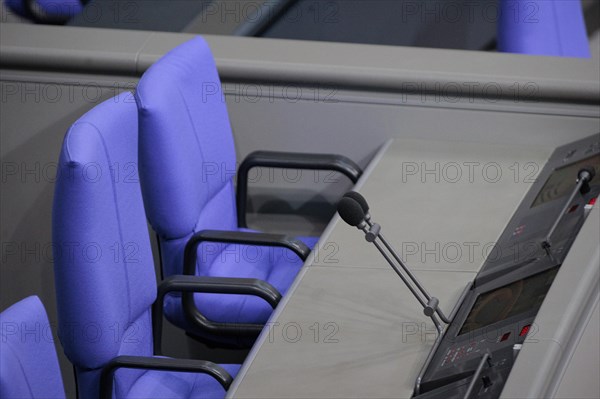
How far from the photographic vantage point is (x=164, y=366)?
1.72 meters

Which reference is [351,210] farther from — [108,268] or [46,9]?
[46,9]

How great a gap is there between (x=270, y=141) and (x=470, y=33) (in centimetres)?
130

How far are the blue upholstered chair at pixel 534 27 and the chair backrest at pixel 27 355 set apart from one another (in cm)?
202

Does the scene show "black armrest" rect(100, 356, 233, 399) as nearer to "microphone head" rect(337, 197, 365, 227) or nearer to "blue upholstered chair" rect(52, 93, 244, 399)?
"blue upholstered chair" rect(52, 93, 244, 399)

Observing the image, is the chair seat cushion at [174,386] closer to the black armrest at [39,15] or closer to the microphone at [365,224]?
the microphone at [365,224]

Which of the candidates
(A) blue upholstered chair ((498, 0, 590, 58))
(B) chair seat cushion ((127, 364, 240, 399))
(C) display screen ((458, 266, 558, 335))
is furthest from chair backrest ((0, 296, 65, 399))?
(A) blue upholstered chair ((498, 0, 590, 58))

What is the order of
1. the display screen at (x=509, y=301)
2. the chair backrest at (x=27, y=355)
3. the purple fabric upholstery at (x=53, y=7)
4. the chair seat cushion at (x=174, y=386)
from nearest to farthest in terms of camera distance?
the chair backrest at (x=27, y=355) < the display screen at (x=509, y=301) < the chair seat cushion at (x=174, y=386) < the purple fabric upholstery at (x=53, y=7)

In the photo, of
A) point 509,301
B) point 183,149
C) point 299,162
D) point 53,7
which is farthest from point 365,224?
point 53,7

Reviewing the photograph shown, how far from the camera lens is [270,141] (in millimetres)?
2621

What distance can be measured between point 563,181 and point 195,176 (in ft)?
2.71

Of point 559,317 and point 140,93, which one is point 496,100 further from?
point 559,317

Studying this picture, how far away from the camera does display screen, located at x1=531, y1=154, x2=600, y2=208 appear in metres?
2.06

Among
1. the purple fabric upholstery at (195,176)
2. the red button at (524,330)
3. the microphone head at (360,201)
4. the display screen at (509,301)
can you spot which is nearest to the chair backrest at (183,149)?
the purple fabric upholstery at (195,176)

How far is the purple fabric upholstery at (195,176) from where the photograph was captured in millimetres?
2084
